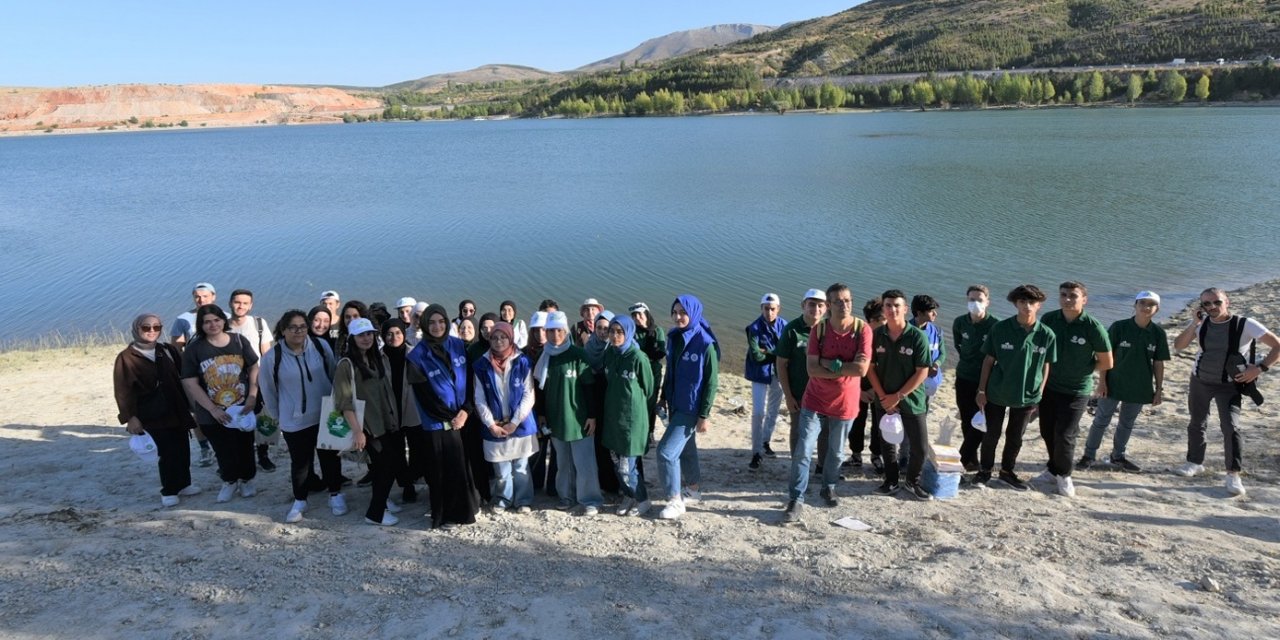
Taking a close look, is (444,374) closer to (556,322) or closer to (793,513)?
(556,322)

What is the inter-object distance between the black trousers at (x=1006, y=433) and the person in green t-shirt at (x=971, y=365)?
0.19 metres

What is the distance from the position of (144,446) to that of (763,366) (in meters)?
5.43

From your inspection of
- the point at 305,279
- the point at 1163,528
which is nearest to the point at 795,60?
the point at 305,279

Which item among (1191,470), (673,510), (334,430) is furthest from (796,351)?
(334,430)

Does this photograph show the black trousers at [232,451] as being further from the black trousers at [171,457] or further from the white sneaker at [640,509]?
the white sneaker at [640,509]

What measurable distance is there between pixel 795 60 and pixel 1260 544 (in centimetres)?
18285

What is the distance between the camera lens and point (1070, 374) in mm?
5918

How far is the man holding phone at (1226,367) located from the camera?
19.1 feet

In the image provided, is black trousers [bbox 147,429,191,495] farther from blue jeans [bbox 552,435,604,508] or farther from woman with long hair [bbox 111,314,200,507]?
blue jeans [bbox 552,435,604,508]

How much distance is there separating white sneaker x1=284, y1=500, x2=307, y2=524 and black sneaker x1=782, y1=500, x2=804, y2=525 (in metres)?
3.80

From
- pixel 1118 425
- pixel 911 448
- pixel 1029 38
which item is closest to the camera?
pixel 911 448

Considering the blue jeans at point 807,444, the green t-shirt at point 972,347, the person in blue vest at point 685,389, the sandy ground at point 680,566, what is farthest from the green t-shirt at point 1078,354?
the person in blue vest at point 685,389

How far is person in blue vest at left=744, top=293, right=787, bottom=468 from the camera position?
695 cm

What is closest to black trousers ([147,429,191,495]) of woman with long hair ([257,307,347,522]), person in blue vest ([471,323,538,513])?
woman with long hair ([257,307,347,522])
